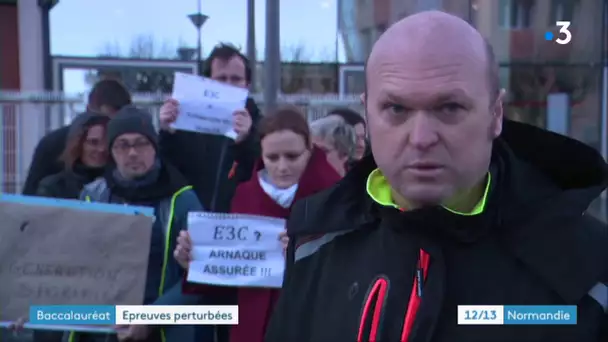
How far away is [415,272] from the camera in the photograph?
1115 mm

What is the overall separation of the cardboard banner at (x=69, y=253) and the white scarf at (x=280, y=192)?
43 cm

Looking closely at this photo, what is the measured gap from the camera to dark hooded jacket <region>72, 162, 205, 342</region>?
255 cm

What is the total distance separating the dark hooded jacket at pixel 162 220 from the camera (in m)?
2.55

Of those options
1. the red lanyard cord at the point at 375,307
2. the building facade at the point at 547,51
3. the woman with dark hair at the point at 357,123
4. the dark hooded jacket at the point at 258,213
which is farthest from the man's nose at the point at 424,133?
the woman with dark hair at the point at 357,123

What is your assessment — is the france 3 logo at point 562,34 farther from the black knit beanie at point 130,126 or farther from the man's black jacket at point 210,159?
the black knit beanie at point 130,126

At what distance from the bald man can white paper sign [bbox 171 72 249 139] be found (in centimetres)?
178

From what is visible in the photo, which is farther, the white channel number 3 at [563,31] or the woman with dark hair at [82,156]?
the white channel number 3 at [563,31]

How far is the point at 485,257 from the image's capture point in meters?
1.08

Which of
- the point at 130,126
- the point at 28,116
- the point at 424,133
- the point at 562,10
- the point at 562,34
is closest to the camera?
the point at 424,133

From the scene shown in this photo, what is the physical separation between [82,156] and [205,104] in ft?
1.92

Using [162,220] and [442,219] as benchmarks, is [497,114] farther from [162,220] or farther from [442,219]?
[162,220]

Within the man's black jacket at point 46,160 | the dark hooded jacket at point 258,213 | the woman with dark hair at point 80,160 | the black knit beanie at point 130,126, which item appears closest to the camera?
the dark hooded jacket at point 258,213

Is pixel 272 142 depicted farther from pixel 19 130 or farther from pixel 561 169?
pixel 19 130

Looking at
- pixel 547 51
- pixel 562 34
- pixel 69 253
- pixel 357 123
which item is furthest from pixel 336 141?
pixel 547 51
